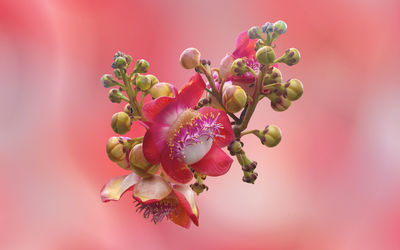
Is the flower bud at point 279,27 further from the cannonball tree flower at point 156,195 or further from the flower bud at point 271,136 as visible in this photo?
the cannonball tree flower at point 156,195

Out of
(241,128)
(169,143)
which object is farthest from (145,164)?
(241,128)

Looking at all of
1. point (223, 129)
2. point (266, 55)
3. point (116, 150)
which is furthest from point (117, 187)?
point (266, 55)

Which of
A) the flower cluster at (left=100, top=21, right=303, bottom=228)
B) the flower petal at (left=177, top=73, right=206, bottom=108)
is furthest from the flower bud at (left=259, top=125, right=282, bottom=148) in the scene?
the flower petal at (left=177, top=73, right=206, bottom=108)

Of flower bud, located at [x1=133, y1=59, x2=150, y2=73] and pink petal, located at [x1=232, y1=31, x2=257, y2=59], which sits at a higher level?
pink petal, located at [x1=232, y1=31, x2=257, y2=59]

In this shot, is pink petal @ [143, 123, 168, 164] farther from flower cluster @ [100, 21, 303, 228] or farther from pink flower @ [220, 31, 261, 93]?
pink flower @ [220, 31, 261, 93]

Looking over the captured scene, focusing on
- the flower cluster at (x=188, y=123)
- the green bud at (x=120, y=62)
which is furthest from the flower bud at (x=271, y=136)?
the green bud at (x=120, y=62)

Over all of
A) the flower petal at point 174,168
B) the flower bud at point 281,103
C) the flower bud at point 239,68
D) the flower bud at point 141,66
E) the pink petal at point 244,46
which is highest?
the pink petal at point 244,46
